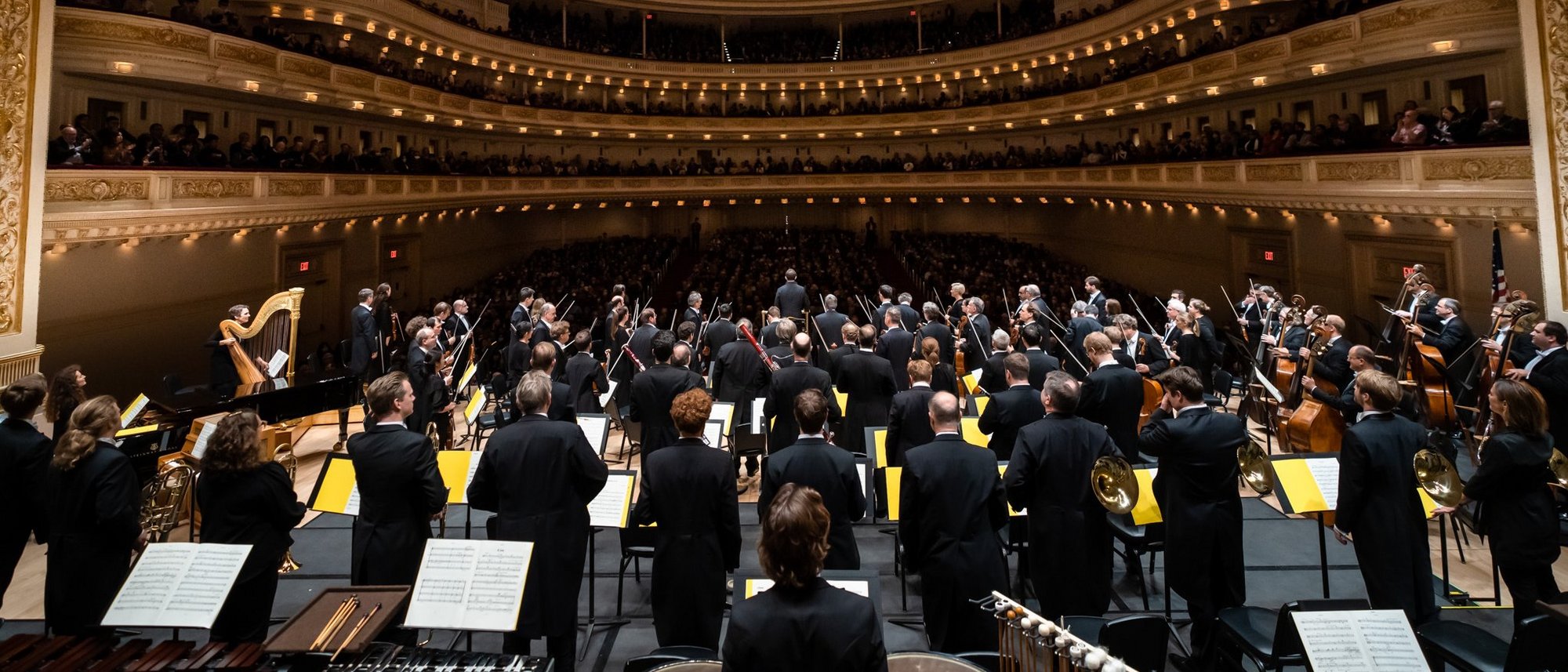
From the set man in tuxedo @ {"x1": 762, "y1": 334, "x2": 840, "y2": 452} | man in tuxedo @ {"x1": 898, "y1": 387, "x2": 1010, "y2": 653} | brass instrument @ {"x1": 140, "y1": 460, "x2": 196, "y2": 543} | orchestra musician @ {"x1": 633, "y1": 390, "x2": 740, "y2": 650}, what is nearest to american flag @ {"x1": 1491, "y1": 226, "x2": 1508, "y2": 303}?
man in tuxedo @ {"x1": 762, "y1": 334, "x2": 840, "y2": 452}

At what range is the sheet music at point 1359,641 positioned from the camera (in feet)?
11.0

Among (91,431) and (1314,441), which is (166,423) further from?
(1314,441)

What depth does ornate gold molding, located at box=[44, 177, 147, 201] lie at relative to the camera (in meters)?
10.1

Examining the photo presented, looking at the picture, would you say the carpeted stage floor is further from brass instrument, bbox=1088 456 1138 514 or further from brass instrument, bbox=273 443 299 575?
brass instrument, bbox=1088 456 1138 514

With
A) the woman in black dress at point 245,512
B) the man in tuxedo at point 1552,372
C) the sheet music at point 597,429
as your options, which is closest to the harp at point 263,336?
the sheet music at point 597,429

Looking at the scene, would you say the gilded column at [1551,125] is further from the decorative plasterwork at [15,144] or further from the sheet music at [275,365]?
the decorative plasterwork at [15,144]

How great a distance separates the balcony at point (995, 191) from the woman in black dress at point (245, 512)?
9.13 metres

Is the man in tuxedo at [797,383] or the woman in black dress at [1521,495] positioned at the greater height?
the man in tuxedo at [797,383]

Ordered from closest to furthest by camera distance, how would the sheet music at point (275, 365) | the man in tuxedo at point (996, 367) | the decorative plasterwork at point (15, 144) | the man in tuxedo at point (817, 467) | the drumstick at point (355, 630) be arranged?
the drumstick at point (355, 630)
the man in tuxedo at point (817, 467)
the man in tuxedo at point (996, 367)
the decorative plasterwork at point (15, 144)
the sheet music at point (275, 365)

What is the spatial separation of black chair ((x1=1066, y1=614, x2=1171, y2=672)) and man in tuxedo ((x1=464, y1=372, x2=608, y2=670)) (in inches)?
121

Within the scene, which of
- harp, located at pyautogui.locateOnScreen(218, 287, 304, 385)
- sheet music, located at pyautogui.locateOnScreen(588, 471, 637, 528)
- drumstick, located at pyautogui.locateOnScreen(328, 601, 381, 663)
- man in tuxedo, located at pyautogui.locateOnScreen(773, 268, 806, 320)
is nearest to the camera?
drumstick, located at pyautogui.locateOnScreen(328, 601, 381, 663)

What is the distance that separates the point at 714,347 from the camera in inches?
462

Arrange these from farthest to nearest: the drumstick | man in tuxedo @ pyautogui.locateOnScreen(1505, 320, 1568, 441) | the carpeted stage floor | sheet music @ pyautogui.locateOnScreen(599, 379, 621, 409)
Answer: sheet music @ pyautogui.locateOnScreen(599, 379, 621, 409) < man in tuxedo @ pyautogui.locateOnScreen(1505, 320, 1568, 441) < the carpeted stage floor < the drumstick

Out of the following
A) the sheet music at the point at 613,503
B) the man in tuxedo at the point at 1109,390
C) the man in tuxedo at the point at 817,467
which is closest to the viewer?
the man in tuxedo at the point at 817,467
